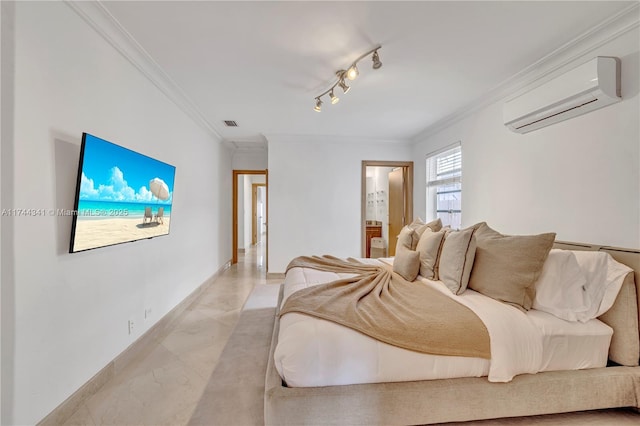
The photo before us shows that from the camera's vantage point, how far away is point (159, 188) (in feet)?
8.77

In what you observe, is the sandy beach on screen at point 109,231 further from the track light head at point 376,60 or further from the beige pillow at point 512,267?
the beige pillow at point 512,267

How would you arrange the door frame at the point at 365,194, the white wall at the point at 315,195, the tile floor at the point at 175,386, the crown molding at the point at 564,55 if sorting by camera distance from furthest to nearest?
the door frame at the point at 365,194
the white wall at the point at 315,195
the crown molding at the point at 564,55
the tile floor at the point at 175,386

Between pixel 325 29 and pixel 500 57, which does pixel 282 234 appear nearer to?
pixel 325 29

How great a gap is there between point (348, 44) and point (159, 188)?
2151mm

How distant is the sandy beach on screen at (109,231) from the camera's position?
174cm

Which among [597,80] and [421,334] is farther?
[597,80]

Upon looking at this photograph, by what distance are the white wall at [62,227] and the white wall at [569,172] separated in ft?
12.2

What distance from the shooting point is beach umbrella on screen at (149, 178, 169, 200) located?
2.54 metres

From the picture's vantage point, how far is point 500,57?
2.51m

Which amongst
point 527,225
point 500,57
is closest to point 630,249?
point 527,225

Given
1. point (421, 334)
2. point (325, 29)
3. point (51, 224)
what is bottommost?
point (421, 334)

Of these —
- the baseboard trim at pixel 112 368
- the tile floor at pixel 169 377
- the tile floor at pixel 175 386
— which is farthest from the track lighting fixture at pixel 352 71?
the baseboard trim at pixel 112 368

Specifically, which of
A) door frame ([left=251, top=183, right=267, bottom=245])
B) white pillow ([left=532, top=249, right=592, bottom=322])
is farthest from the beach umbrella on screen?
door frame ([left=251, top=183, right=267, bottom=245])

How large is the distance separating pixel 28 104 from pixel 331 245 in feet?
14.3
